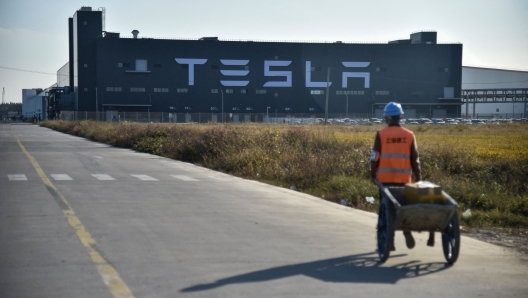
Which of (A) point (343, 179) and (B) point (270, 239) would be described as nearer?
(B) point (270, 239)

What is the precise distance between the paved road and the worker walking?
1.01m

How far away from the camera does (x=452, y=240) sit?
26.1 ft

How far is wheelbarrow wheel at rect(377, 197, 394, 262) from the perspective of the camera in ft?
25.6

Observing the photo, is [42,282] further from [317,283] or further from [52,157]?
[52,157]

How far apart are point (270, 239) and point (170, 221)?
2.30m

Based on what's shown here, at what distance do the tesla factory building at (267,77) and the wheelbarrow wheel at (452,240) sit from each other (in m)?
93.7

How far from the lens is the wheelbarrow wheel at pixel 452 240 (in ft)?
25.7

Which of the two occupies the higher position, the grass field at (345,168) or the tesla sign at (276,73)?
the tesla sign at (276,73)

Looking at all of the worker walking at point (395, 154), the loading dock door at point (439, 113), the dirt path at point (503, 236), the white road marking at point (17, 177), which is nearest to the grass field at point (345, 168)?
the dirt path at point (503, 236)

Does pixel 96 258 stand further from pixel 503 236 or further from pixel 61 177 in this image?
pixel 61 177

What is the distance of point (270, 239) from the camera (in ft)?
31.1

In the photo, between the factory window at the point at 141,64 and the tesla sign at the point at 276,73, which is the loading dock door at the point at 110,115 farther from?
the tesla sign at the point at 276,73

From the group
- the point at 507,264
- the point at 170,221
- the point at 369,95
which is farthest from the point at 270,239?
the point at 369,95

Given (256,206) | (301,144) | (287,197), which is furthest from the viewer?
(301,144)
